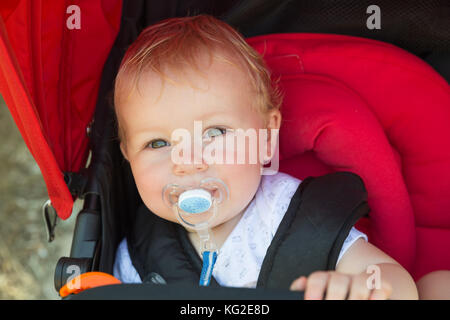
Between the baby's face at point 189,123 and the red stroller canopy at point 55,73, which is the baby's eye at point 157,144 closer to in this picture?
the baby's face at point 189,123

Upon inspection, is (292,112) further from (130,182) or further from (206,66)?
(130,182)

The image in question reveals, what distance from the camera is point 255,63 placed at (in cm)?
128

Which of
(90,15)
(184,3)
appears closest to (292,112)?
(184,3)

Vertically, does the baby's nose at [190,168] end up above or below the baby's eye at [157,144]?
below

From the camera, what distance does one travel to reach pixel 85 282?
0.99 meters

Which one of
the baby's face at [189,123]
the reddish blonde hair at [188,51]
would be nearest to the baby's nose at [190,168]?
the baby's face at [189,123]

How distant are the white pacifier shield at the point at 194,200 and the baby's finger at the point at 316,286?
1.06ft

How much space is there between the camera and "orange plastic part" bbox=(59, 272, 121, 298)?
982 millimetres

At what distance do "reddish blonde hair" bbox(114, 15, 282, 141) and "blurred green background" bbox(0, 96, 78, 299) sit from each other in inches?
42.6

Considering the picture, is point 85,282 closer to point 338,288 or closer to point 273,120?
point 338,288

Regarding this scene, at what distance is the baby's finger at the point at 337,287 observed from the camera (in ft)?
2.73

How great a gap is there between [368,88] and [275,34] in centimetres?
28

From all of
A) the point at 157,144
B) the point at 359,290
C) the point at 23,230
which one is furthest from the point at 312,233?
the point at 23,230

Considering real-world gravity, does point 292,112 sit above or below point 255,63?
below
